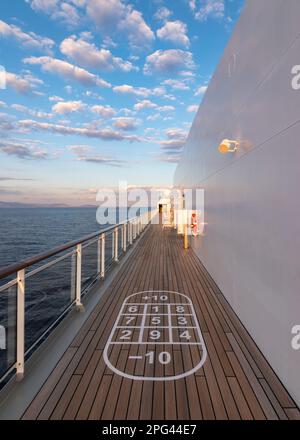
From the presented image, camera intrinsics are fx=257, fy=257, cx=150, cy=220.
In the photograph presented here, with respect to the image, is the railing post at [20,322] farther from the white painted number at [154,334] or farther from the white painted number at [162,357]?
the white painted number at [154,334]

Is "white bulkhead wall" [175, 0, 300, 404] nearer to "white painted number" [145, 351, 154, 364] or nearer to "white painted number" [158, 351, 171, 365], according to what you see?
"white painted number" [158, 351, 171, 365]

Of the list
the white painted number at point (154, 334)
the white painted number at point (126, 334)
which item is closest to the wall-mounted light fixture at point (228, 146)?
the white painted number at point (154, 334)

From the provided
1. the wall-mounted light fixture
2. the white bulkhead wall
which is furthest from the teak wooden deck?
the wall-mounted light fixture

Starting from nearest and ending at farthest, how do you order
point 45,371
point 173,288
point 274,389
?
1. point 274,389
2. point 45,371
3. point 173,288

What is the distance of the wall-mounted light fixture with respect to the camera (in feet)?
9.04

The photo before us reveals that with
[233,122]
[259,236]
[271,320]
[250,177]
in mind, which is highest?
[233,122]

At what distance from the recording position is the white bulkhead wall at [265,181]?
5.44 feet

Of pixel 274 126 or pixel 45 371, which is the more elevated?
pixel 274 126

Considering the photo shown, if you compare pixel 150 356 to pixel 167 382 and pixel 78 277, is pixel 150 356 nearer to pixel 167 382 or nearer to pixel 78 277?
pixel 167 382

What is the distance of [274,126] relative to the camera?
1.90 meters

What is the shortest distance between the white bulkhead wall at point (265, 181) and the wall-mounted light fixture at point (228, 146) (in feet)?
0.32
